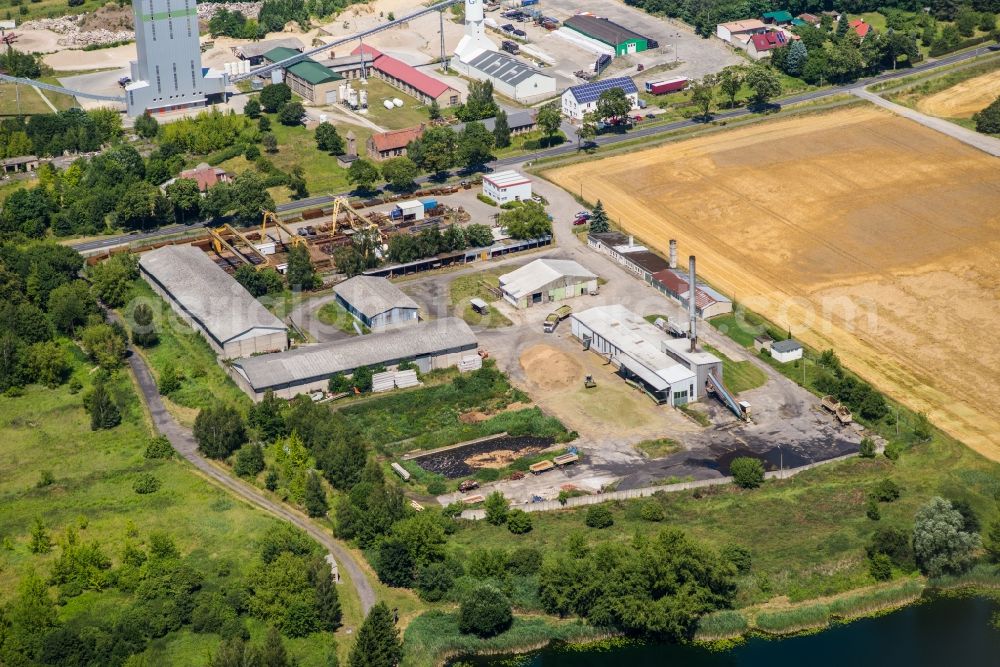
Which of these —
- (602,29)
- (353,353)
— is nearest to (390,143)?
(602,29)

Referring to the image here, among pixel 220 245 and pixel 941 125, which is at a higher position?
pixel 941 125

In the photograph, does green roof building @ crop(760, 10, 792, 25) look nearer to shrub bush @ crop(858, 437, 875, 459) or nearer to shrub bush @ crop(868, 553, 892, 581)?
shrub bush @ crop(858, 437, 875, 459)

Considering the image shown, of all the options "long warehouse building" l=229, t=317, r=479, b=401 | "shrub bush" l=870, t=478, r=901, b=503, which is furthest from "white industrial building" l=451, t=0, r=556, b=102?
"shrub bush" l=870, t=478, r=901, b=503

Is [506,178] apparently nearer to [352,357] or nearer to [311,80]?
[311,80]

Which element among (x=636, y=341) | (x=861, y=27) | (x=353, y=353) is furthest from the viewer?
(x=861, y=27)

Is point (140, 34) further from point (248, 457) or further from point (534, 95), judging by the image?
point (248, 457)

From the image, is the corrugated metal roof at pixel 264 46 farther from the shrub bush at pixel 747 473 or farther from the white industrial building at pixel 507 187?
the shrub bush at pixel 747 473
